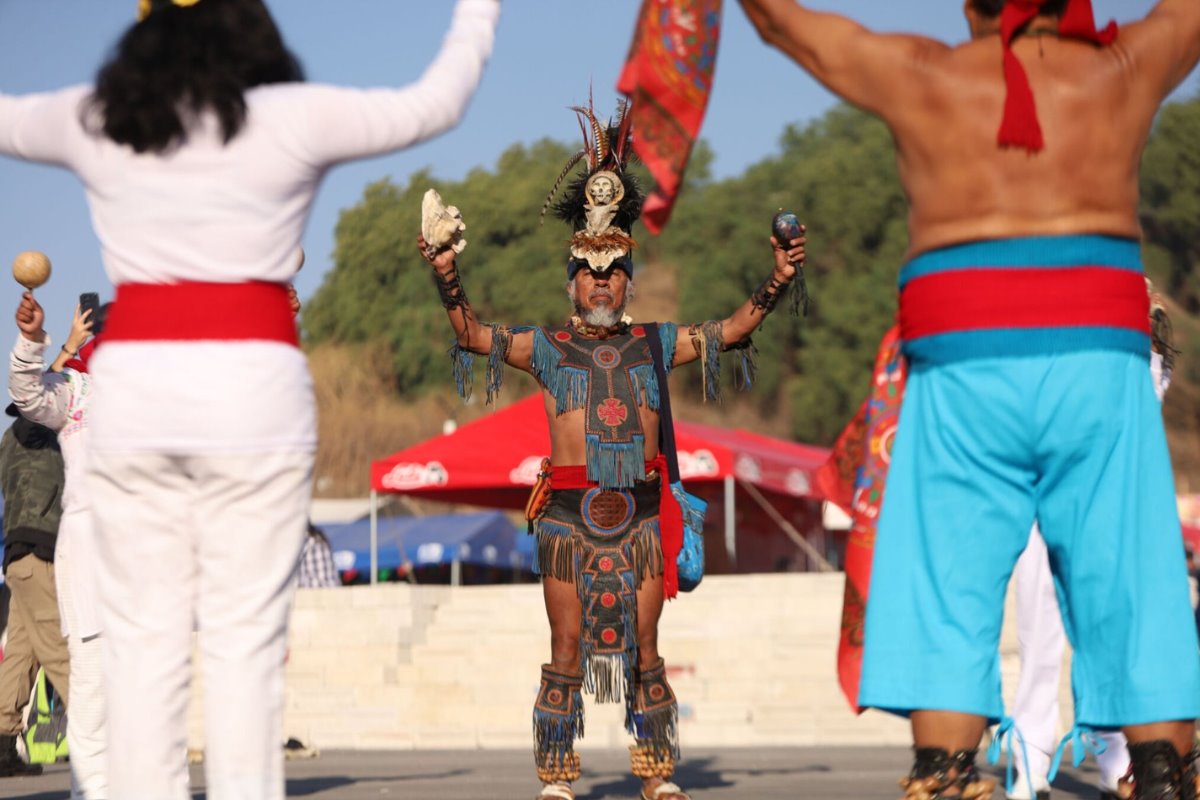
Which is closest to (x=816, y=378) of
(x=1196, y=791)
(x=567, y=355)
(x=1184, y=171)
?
(x=1184, y=171)

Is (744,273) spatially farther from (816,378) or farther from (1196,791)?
(1196,791)

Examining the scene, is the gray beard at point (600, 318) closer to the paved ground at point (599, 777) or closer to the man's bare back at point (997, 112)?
the paved ground at point (599, 777)

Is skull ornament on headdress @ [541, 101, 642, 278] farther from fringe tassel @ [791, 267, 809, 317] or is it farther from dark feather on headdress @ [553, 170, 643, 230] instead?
fringe tassel @ [791, 267, 809, 317]

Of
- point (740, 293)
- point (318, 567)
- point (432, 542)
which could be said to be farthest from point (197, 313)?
point (740, 293)

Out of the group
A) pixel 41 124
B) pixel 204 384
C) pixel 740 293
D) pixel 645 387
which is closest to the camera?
pixel 204 384

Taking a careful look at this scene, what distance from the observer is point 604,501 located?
8.05 metres

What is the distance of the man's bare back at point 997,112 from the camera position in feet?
14.7

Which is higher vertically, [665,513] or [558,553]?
[665,513]

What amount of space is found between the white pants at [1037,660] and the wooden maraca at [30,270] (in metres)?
3.86

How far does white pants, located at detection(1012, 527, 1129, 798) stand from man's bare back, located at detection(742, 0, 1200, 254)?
9.58ft

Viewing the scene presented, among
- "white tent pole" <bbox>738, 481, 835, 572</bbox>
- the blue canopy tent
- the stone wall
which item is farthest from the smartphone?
the blue canopy tent

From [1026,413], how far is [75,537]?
4.37 metres

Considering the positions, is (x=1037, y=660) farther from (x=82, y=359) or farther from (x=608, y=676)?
(x=82, y=359)

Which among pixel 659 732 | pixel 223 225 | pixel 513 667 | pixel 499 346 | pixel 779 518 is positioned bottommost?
pixel 659 732
